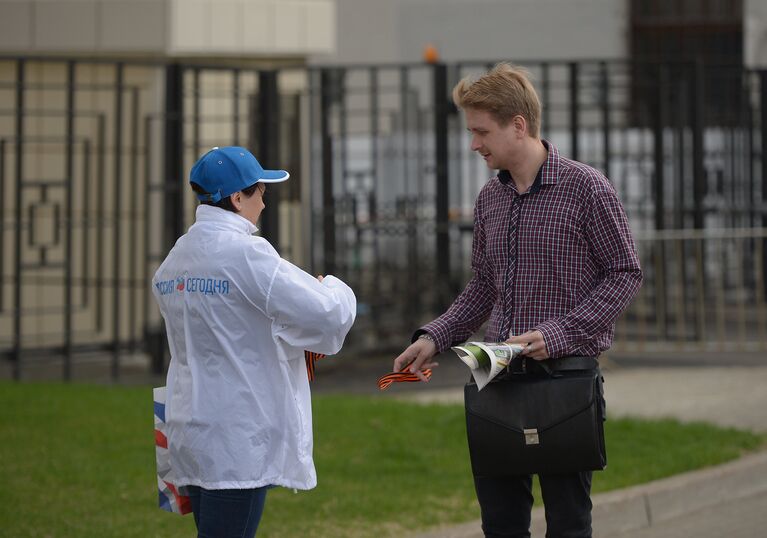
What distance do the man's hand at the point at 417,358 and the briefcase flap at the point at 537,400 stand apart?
249 mm

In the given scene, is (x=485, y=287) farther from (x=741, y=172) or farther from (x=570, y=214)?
(x=741, y=172)

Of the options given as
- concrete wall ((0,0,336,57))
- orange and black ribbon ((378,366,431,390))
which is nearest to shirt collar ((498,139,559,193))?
orange and black ribbon ((378,366,431,390))

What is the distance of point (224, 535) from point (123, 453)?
4158 mm

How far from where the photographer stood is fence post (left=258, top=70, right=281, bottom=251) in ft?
37.9

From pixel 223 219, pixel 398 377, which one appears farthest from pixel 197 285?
pixel 398 377

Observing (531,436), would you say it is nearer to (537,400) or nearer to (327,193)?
(537,400)

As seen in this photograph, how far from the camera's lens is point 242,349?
3.94 m

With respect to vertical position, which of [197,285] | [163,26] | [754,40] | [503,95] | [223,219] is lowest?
[197,285]

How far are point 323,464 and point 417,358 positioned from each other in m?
3.39

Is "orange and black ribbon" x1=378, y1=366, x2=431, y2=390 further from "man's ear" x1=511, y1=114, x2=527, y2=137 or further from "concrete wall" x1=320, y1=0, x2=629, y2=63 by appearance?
"concrete wall" x1=320, y1=0, x2=629, y2=63

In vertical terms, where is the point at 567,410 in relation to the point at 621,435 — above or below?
above

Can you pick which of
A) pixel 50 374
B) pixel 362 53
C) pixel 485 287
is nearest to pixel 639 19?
pixel 362 53

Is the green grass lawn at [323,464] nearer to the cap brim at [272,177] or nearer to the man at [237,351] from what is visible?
the man at [237,351]

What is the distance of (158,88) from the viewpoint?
12.9m
